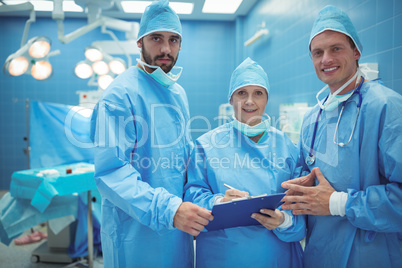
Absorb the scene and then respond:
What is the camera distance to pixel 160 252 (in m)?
1.20

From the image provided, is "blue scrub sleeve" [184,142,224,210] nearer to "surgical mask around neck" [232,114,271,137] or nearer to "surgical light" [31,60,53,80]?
"surgical mask around neck" [232,114,271,137]

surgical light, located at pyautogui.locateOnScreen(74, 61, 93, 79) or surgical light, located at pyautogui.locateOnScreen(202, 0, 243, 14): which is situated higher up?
surgical light, located at pyautogui.locateOnScreen(202, 0, 243, 14)

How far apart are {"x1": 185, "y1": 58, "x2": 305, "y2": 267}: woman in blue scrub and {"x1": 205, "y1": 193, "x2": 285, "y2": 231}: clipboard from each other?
0.17 feet

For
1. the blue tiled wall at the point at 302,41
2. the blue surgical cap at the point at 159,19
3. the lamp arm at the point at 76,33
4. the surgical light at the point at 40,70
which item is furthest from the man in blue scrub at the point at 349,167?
the lamp arm at the point at 76,33

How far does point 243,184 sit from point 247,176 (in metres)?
0.04

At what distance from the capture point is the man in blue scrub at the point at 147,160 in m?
1.01

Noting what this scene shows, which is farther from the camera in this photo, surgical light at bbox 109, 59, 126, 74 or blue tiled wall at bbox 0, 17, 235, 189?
blue tiled wall at bbox 0, 17, 235, 189

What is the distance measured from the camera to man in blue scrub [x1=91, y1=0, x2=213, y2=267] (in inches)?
39.9

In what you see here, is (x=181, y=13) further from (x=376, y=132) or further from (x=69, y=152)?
(x=376, y=132)
